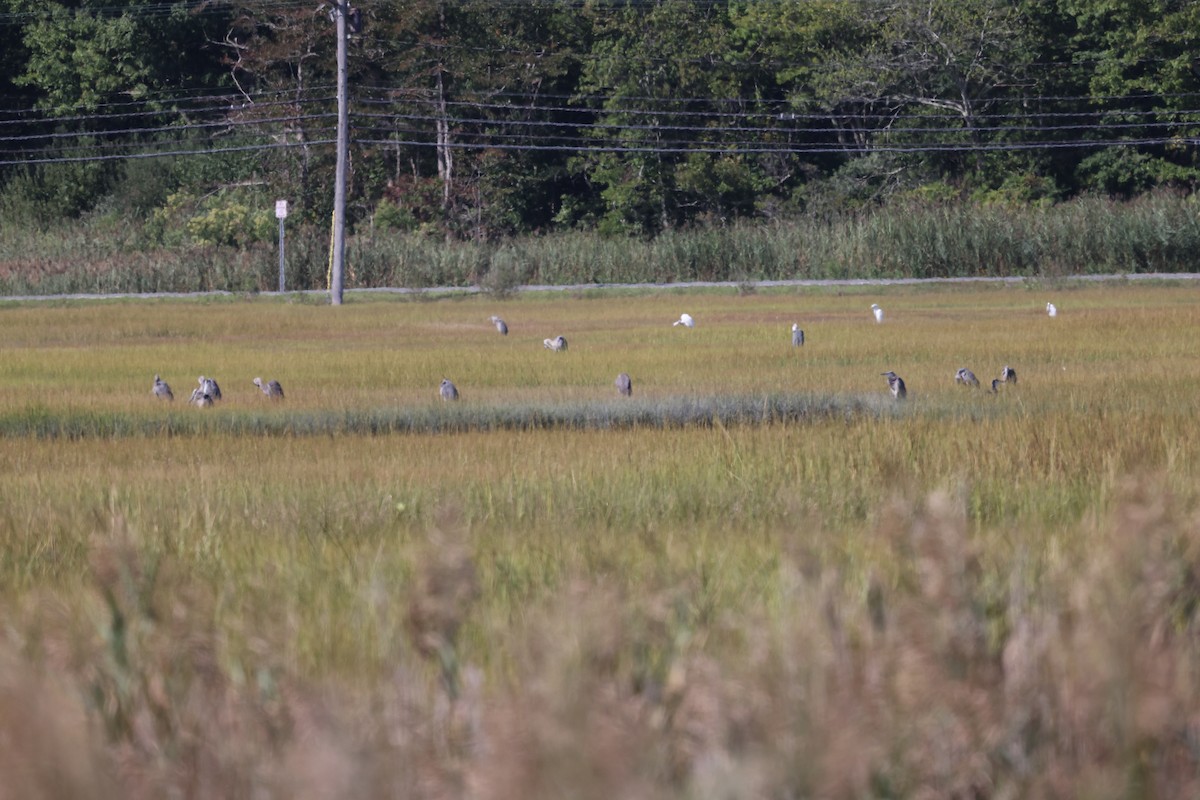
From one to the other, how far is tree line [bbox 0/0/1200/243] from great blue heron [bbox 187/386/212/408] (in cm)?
3027

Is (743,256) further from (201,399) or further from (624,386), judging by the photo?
(201,399)

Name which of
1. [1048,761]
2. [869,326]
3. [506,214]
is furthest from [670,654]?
[506,214]

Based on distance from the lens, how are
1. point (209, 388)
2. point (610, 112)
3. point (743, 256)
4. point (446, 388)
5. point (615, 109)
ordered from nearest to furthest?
point (209, 388) < point (446, 388) < point (743, 256) < point (615, 109) < point (610, 112)

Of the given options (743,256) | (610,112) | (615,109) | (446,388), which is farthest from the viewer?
(610,112)

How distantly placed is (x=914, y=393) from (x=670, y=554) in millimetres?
7265

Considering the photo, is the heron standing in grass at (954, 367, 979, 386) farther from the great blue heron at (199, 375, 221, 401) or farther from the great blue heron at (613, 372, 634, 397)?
the great blue heron at (199, 375, 221, 401)

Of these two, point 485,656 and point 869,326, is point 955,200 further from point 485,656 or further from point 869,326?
point 485,656

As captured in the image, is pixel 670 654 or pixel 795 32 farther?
pixel 795 32

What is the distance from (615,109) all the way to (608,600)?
42576 mm

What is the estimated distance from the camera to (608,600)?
2.33 metres

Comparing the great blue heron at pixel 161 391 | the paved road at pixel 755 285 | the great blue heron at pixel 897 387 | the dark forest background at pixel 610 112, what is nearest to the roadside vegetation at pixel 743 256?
the paved road at pixel 755 285

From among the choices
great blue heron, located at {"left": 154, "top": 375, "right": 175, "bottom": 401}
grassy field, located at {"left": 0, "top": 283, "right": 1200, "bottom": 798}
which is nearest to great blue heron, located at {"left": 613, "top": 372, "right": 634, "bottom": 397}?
grassy field, located at {"left": 0, "top": 283, "right": 1200, "bottom": 798}

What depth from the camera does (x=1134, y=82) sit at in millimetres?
42500

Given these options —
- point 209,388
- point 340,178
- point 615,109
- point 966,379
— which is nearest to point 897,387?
point 966,379
